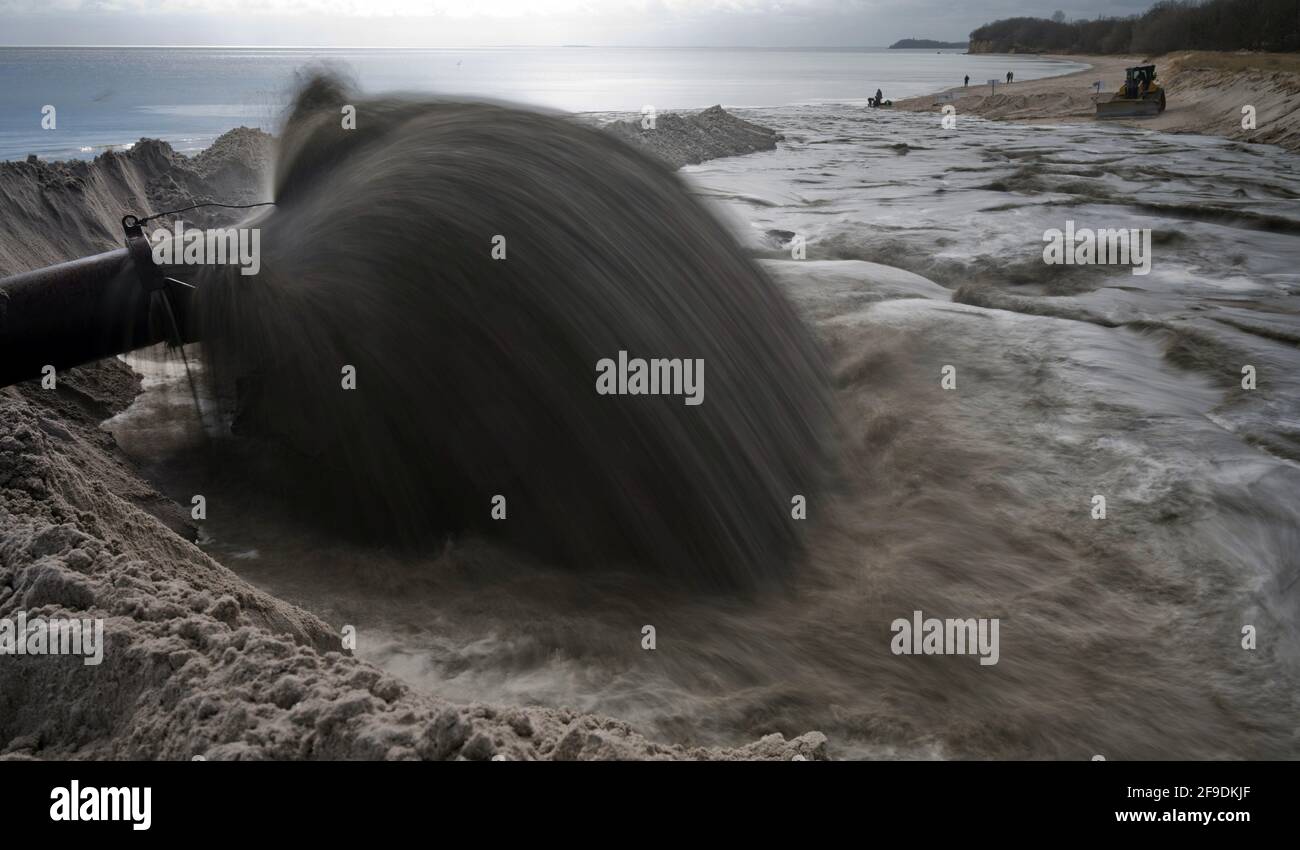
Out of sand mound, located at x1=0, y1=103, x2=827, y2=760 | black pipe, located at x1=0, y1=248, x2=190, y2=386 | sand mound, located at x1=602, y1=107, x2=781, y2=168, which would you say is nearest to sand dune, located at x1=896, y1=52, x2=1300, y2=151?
sand mound, located at x1=602, y1=107, x2=781, y2=168

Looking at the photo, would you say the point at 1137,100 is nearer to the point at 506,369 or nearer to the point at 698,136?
the point at 698,136

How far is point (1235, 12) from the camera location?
33.2 m

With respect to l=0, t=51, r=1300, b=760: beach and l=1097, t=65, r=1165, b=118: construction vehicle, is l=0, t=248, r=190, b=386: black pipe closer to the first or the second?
l=0, t=51, r=1300, b=760: beach

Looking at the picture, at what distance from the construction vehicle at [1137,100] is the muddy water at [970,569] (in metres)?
17.9

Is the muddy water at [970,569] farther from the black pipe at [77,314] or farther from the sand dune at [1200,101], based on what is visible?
the sand dune at [1200,101]

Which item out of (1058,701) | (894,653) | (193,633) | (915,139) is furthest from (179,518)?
(915,139)

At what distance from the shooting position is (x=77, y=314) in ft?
7.09

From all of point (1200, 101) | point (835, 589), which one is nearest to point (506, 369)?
point (835, 589)

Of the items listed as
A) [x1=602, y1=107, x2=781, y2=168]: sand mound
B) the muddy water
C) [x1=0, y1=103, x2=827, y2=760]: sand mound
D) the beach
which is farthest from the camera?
[x1=602, y1=107, x2=781, y2=168]: sand mound

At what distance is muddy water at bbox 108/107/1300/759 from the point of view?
1.50 meters

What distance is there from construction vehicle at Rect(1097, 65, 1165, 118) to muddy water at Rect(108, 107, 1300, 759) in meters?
17.9

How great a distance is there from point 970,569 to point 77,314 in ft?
7.65

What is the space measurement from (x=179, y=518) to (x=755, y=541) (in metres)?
1.46

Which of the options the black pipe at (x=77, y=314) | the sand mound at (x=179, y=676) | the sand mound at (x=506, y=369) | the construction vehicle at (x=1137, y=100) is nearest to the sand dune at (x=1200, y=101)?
the construction vehicle at (x=1137, y=100)
